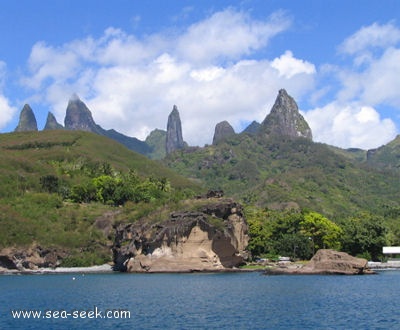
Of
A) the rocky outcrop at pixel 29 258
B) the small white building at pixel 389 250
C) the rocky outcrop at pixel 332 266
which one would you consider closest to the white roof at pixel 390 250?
the small white building at pixel 389 250

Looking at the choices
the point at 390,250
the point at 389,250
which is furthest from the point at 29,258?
the point at 390,250

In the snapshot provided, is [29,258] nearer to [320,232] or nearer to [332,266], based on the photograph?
[332,266]

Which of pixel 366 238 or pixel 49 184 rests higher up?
pixel 49 184

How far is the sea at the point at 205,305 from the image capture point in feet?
137

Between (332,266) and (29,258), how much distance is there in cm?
5720

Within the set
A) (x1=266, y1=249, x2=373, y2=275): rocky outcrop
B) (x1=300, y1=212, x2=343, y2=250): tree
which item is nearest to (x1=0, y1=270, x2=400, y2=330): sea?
(x1=266, y1=249, x2=373, y2=275): rocky outcrop

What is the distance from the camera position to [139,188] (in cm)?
15012

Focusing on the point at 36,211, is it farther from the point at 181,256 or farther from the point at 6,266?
the point at 181,256

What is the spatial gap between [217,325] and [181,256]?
63.5 meters

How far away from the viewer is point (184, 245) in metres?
104

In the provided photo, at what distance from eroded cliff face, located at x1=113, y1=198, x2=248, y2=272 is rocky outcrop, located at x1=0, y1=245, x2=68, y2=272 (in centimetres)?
1325

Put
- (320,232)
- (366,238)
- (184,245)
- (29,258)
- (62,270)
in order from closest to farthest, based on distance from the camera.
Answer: (184,245), (62,270), (29,258), (366,238), (320,232)

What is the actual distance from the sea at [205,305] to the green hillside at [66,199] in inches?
1653

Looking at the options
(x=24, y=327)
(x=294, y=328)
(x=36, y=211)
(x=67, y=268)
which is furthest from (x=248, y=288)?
(x=36, y=211)
